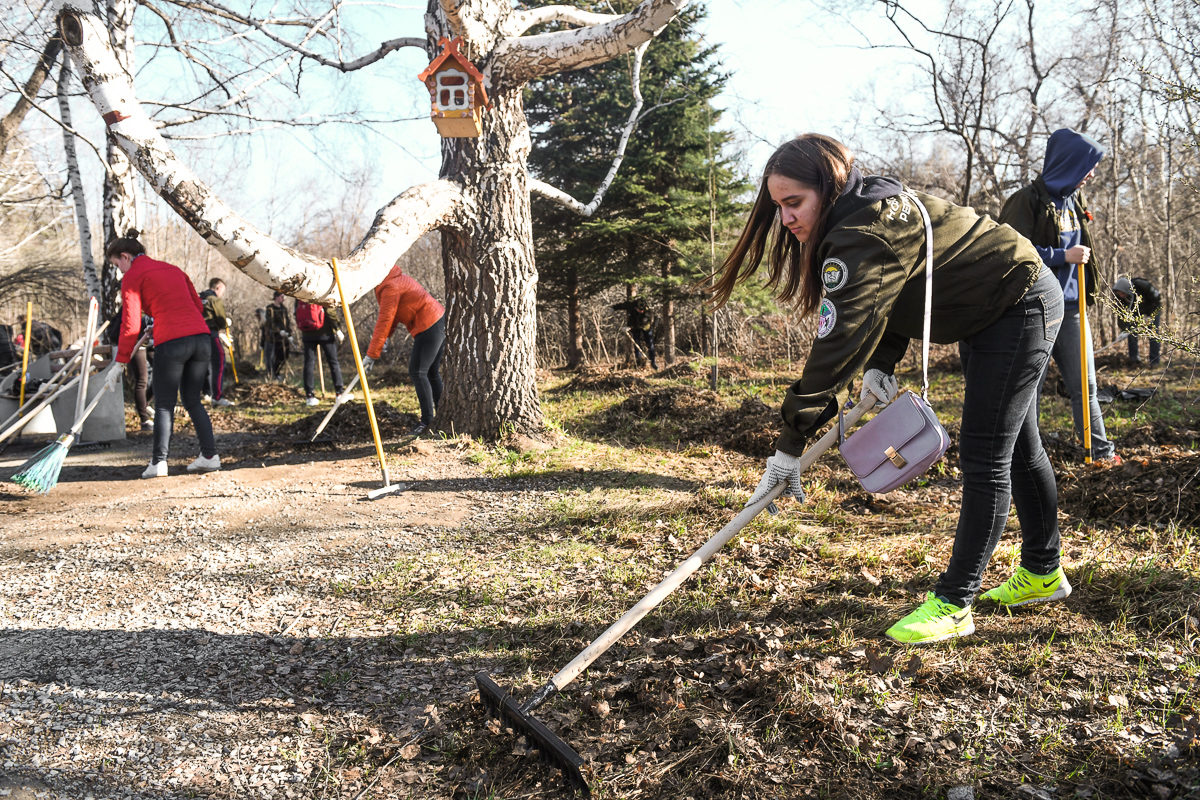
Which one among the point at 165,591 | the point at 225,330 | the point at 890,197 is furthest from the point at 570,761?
→ the point at 225,330

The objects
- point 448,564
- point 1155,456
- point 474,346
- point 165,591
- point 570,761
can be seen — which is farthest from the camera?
point 474,346

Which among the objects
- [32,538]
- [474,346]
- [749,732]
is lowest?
[749,732]

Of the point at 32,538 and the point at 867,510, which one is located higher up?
the point at 32,538

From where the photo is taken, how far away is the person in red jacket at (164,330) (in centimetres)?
564

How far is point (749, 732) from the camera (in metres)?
2.27

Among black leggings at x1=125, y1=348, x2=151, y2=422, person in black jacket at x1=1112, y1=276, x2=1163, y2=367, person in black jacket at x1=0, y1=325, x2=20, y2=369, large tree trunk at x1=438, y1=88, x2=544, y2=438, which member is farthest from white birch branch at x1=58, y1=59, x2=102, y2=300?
person in black jacket at x1=1112, y1=276, x2=1163, y2=367

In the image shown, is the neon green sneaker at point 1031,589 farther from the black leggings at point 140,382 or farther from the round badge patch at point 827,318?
the black leggings at point 140,382

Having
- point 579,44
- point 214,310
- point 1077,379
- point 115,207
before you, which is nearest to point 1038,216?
point 1077,379

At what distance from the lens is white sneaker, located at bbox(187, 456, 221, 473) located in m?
6.02

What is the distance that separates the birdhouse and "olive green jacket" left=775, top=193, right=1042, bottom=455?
4.00m

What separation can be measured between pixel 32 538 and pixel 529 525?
9.74 feet

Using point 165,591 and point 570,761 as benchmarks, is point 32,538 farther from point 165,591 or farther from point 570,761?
point 570,761

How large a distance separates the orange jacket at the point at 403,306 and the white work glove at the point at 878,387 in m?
4.81

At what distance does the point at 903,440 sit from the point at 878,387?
337mm
